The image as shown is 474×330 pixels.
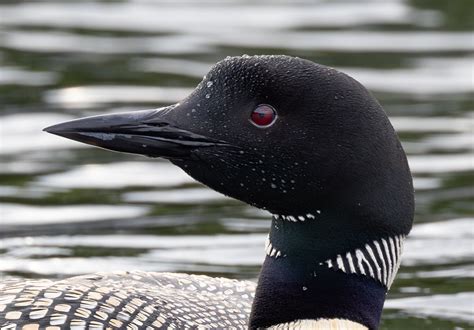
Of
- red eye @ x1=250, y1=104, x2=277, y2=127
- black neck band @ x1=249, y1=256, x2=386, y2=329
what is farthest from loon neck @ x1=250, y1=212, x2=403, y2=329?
red eye @ x1=250, y1=104, x2=277, y2=127

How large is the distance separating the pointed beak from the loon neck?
44 centimetres

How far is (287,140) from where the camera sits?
560 cm

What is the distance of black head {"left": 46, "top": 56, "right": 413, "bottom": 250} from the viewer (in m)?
5.54

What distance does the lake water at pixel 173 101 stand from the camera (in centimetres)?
829

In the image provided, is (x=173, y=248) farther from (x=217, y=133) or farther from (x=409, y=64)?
(x=409, y=64)

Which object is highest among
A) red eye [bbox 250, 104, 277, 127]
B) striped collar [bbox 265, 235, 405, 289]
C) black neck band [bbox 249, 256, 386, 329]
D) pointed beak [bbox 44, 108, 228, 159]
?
red eye [bbox 250, 104, 277, 127]

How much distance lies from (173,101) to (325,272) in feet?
19.4

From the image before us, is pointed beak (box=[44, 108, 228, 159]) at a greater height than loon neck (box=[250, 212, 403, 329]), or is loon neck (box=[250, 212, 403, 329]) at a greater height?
pointed beak (box=[44, 108, 228, 159])

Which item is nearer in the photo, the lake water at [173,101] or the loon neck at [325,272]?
the loon neck at [325,272]

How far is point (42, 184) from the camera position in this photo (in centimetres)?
954

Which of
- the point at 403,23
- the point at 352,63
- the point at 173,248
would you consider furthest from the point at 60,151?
the point at 403,23

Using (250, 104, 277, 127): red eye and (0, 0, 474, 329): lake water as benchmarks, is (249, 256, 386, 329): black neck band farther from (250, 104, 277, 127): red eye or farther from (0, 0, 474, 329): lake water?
(0, 0, 474, 329): lake water

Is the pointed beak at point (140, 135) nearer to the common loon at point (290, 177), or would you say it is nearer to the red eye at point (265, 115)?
the common loon at point (290, 177)

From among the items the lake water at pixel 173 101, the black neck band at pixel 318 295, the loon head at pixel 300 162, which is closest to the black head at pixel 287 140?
the loon head at pixel 300 162
